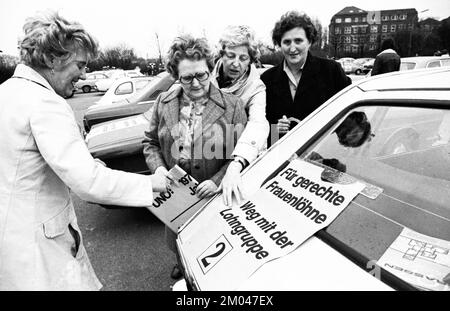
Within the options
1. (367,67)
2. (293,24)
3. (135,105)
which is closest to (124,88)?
(135,105)

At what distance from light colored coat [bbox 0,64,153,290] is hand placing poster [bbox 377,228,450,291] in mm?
1004

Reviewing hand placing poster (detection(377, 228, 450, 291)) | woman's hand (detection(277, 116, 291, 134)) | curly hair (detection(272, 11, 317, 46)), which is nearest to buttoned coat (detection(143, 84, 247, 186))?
woman's hand (detection(277, 116, 291, 134))

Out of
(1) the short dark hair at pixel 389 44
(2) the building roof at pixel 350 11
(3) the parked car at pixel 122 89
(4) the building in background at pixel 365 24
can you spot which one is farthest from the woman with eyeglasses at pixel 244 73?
(2) the building roof at pixel 350 11

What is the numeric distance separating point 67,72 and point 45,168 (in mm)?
432

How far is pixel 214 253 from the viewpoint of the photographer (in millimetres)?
1293

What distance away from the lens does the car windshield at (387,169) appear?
1277 millimetres

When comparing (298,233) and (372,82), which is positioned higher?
(372,82)

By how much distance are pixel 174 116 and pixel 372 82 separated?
1125mm

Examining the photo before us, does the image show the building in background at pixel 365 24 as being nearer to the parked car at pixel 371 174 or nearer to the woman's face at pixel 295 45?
the woman's face at pixel 295 45

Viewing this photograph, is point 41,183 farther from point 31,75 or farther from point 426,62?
point 426,62

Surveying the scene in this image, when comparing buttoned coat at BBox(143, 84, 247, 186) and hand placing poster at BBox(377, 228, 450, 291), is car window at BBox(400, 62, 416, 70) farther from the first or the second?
hand placing poster at BBox(377, 228, 450, 291)

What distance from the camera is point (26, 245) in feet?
4.40
